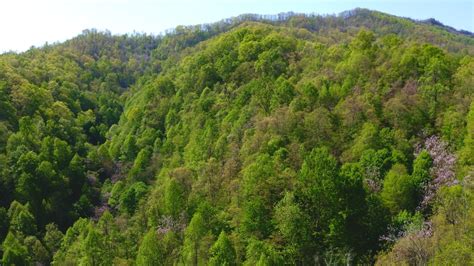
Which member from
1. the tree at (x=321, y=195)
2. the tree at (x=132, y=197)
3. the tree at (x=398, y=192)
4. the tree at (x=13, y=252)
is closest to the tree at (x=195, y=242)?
the tree at (x=321, y=195)

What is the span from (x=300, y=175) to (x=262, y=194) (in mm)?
5970

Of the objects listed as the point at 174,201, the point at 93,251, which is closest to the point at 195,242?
the point at 174,201

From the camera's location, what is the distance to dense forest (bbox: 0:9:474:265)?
56.1m

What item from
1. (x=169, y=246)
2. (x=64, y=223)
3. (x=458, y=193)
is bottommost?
(x=64, y=223)

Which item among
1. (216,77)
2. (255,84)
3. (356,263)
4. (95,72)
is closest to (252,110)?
(255,84)

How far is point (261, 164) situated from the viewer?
214ft

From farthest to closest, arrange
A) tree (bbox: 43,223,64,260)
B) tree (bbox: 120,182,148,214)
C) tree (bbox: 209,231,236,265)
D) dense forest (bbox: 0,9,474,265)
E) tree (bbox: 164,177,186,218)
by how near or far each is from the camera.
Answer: tree (bbox: 120,182,148,214), tree (bbox: 43,223,64,260), tree (bbox: 164,177,186,218), dense forest (bbox: 0,9,474,265), tree (bbox: 209,231,236,265)

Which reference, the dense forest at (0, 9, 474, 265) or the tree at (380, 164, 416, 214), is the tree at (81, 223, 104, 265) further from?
the tree at (380, 164, 416, 214)

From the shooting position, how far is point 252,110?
294 feet

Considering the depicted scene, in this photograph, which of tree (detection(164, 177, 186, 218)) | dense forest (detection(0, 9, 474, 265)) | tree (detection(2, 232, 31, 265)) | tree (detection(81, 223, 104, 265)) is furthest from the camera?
tree (detection(2, 232, 31, 265))

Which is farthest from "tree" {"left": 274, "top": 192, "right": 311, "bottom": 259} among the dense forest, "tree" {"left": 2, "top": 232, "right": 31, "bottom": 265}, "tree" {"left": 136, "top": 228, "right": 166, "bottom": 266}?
"tree" {"left": 2, "top": 232, "right": 31, "bottom": 265}

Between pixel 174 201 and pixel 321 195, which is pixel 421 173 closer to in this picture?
pixel 321 195

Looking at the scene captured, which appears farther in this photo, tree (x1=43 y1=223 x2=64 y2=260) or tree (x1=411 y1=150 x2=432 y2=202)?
tree (x1=43 y1=223 x2=64 y2=260)

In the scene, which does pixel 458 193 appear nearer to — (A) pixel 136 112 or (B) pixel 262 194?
(B) pixel 262 194
